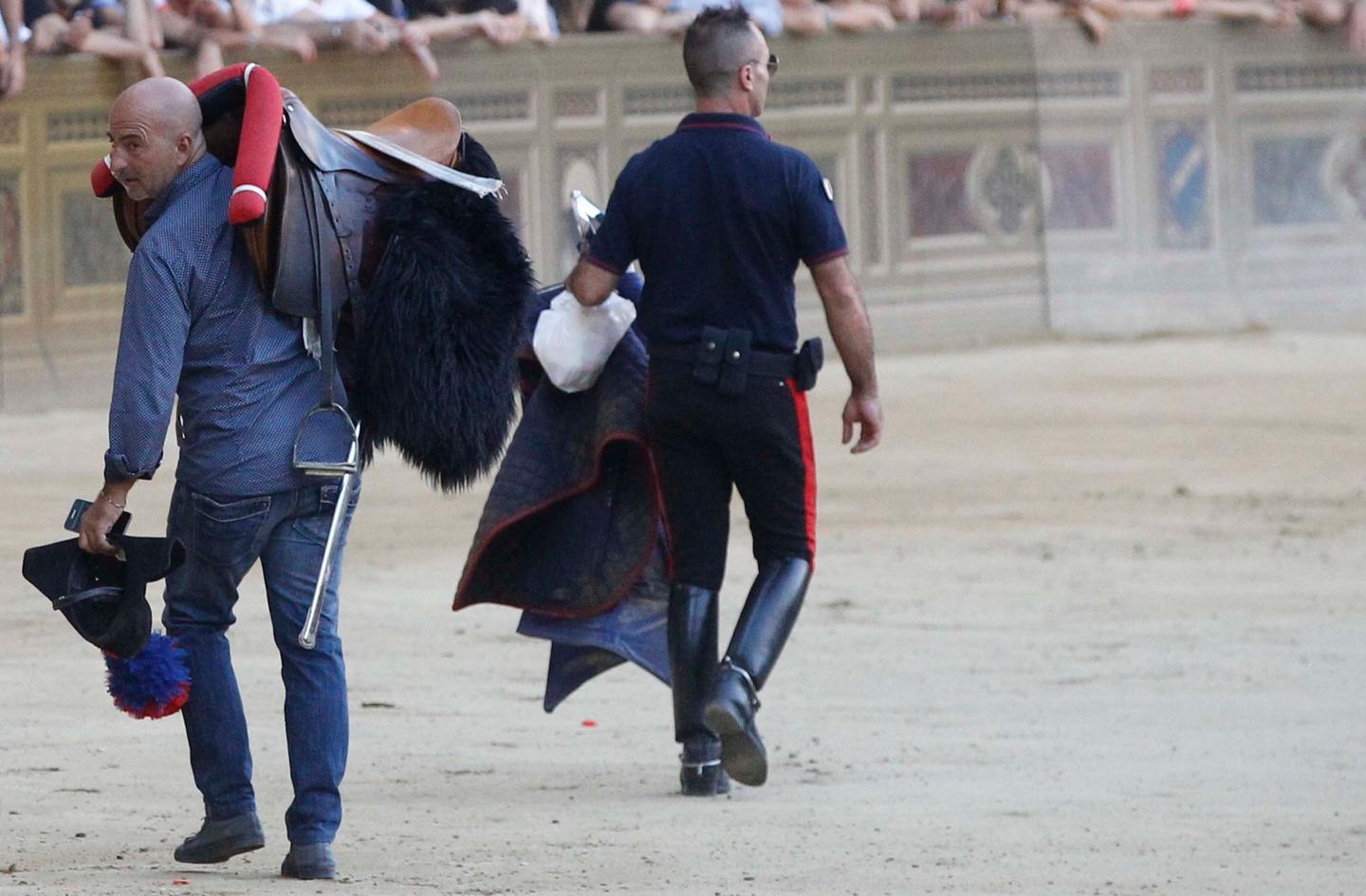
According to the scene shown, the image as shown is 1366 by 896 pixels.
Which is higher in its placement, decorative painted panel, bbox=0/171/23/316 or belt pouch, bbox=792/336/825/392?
belt pouch, bbox=792/336/825/392

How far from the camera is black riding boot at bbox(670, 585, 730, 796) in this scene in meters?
6.10

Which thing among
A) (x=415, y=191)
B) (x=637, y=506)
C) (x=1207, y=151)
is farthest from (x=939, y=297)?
(x=415, y=191)

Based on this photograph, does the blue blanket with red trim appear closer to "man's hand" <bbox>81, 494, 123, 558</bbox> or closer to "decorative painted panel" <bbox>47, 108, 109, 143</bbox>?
"man's hand" <bbox>81, 494, 123, 558</bbox>

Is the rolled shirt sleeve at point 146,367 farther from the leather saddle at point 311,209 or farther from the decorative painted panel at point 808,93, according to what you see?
the decorative painted panel at point 808,93

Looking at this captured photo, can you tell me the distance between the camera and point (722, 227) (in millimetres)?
5855

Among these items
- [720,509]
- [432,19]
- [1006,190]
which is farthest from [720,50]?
[1006,190]

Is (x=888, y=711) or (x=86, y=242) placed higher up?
(x=888, y=711)

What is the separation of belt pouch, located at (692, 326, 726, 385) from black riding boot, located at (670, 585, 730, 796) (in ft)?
1.86

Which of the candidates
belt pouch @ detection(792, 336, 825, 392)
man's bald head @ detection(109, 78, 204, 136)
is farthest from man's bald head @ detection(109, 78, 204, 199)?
belt pouch @ detection(792, 336, 825, 392)

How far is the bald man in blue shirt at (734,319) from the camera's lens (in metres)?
5.84

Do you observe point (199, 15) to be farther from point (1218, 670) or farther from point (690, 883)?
point (690, 883)

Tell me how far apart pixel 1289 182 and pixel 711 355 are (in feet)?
36.6

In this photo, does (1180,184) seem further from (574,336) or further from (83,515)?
(83,515)

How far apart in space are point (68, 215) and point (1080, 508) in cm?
526
